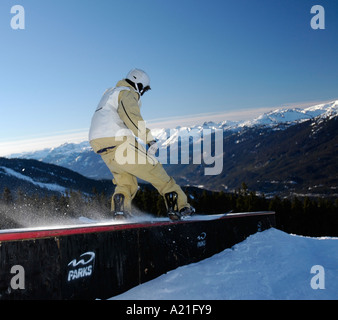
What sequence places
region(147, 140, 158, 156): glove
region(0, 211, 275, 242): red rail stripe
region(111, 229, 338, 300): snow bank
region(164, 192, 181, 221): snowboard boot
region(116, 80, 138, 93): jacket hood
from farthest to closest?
region(116, 80, 138, 93): jacket hood < region(164, 192, 181, 221): snowboard boot < region(147, 140, 158, 156): glove < region(111, 229, 338, 300): snow bank < region(0, 211, 275, 242): red rail stripe

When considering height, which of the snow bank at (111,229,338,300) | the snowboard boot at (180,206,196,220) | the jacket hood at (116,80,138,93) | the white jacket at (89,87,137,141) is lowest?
the snow bank at (111,229,338,300)

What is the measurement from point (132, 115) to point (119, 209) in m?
1.68

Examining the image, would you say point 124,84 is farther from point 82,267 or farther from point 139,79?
point 82,267

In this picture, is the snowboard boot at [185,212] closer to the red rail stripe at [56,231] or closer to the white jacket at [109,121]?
the red rail stripe at [56,231]

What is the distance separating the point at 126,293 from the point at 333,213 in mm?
60829

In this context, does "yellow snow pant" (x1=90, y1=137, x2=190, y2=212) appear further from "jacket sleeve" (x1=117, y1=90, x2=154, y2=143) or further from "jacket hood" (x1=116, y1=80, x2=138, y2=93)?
"jacket hood" (x1=116, y1=80, x2=138, y2=93)

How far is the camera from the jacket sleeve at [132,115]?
479cm

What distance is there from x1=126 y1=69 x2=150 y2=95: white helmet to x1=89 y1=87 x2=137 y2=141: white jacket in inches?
12.7

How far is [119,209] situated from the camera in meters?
5.29

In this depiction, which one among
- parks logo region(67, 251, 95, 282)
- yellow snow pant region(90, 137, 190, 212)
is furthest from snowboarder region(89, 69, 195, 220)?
parks logo region(67, 251, 95, 282)

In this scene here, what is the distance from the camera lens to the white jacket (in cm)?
491

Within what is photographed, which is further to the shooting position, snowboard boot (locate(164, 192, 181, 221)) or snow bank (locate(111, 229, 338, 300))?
snowboard boot (locate(164, 192, 181, 221))

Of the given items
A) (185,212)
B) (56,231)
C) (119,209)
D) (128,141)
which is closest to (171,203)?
(185,212)

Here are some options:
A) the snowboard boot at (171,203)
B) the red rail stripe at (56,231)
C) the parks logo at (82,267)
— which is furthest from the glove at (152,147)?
the parks logo at (82,267)
